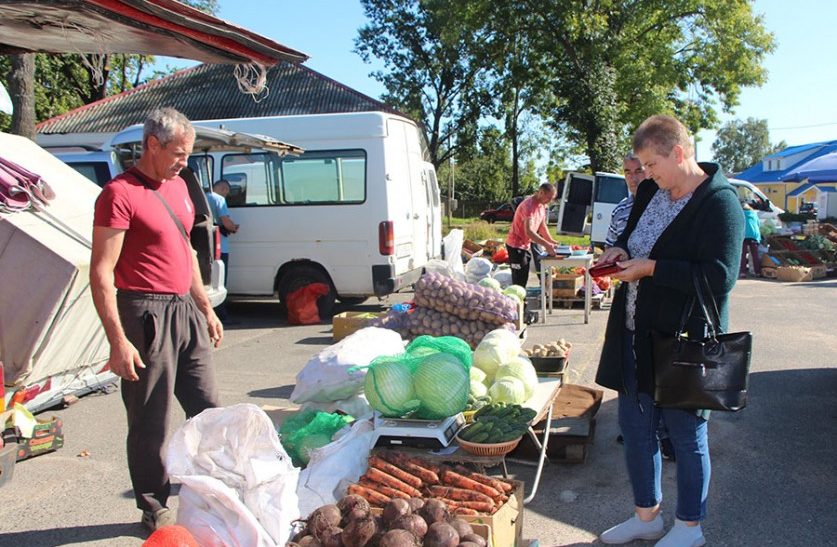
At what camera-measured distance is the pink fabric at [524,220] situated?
938 cm

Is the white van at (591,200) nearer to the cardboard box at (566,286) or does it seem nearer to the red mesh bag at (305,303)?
the cardboard box at (566,286)

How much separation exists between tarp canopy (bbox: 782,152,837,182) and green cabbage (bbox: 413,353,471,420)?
13.2 metres

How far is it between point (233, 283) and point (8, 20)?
7.63 meters

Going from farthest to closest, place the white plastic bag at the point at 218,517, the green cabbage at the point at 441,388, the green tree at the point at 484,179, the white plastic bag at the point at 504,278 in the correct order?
the green tree at the point at 484,179
the white plastic bag at the point at 504,278
the green cabbage at the point at 441,388
the white plastic bag at the point at 218,517

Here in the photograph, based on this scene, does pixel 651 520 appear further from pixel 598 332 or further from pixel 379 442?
pixel 598 332

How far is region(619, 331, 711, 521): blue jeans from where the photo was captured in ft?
10.5

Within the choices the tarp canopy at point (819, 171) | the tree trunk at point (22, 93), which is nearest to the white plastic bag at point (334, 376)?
Answer: the tree trunk at point (22, 93)

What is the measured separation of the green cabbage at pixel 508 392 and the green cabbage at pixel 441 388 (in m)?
0.43

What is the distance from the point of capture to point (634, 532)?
3518mm

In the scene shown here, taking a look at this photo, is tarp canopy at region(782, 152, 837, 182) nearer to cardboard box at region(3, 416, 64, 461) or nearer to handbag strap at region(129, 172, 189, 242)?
handbag strap at region(129, 172, 189, 242)

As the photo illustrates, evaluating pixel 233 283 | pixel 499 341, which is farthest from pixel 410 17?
pixel 499 341

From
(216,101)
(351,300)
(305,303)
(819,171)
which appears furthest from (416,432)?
(216,101)

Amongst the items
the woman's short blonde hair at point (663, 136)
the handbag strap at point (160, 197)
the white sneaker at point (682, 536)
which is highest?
the woman's short blonde hair at point (663, 136)

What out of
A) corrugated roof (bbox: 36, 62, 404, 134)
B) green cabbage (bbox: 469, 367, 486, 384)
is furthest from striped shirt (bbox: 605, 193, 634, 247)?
corrugated roof (bbox: 36, 62, 404, 134)
